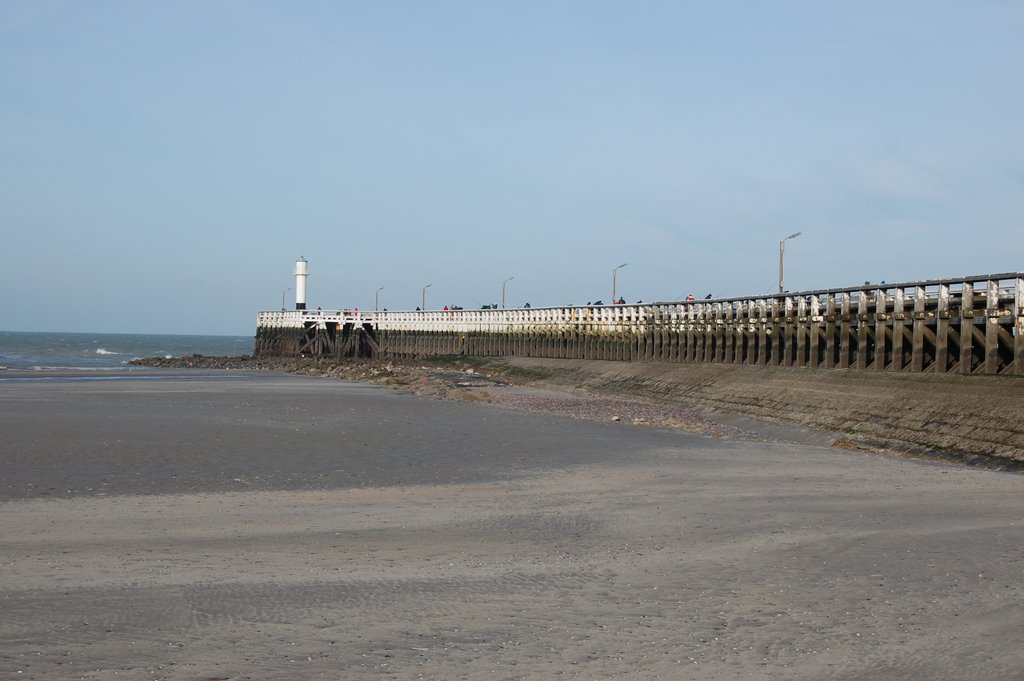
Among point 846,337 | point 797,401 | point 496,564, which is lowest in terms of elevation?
point 496,564

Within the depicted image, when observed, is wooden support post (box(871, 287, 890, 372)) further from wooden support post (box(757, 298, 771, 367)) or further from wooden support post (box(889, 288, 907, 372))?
wooden support post (box(757, 298, 771, 367))

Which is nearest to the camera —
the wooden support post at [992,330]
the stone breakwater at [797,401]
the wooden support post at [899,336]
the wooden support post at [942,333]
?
the stone breakwater at [797,401]

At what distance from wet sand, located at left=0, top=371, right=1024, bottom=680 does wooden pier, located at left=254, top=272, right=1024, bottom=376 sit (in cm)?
613

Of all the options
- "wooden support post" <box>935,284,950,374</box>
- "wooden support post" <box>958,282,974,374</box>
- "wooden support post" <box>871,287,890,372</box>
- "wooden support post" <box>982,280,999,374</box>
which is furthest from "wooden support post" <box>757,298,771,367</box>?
"wooden support post" <box>982,280,999,374</box>

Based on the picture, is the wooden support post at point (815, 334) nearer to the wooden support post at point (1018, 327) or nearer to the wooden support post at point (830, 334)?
the wooden support post at point (830, 334)

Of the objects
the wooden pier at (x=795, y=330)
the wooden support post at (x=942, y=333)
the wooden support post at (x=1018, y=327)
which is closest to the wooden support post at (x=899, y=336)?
the wooden pier at (x=795, y=330)

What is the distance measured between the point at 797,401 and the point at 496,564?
22.2 metres

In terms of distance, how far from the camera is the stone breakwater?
22.2 m

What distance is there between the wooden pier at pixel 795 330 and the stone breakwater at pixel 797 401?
895 millimetres

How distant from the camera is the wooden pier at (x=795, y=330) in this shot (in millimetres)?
25859

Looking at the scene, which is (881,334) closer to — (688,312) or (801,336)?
(801,336)

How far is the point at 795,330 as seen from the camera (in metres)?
38.2

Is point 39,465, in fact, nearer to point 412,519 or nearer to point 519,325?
point 412,519

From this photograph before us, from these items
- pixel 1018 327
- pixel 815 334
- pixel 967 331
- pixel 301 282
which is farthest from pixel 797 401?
pixel 301 282
